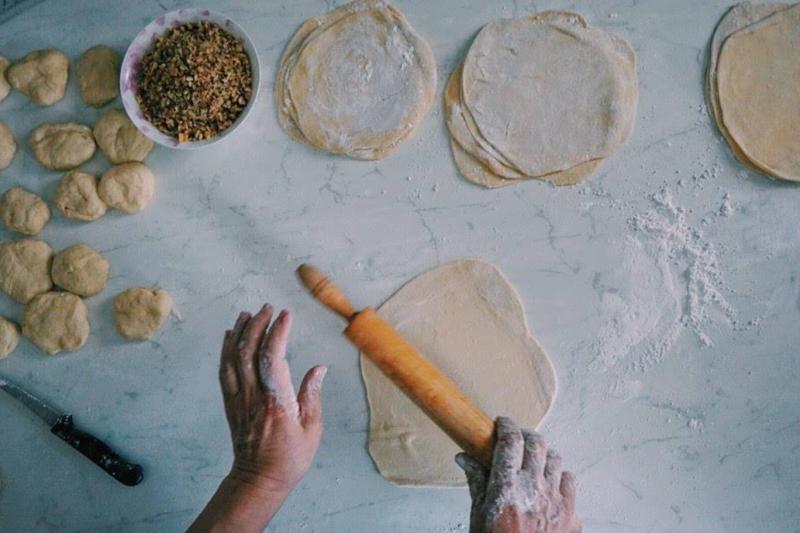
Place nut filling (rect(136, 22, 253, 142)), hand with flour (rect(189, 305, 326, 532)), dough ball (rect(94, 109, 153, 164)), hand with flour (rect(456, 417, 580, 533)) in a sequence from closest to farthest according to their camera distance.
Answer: hand with flour (rect(456, 417, 580, 533)) < hand with flour (rect(189, 305, 326, 532)) < nut filling (rect(136, 22, 253, 142)) < dough ball (rect(94, 109, 153, 164))

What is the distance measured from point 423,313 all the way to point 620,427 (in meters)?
0.56

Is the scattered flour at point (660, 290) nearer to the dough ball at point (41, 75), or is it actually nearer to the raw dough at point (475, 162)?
the raw dough at point (475, 162)

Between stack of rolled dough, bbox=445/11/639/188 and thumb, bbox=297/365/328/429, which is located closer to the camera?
thumb, bbox=297/365/328/429

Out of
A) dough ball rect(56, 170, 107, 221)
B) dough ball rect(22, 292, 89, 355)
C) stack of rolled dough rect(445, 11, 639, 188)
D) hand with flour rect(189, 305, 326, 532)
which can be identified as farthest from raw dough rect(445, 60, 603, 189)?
dough ball rect(22, 292, 89, 355)

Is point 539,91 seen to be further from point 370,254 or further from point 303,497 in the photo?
point 303,497

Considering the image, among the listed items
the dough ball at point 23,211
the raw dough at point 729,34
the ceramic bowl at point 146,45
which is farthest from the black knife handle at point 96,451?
the raw dough at point 729,34

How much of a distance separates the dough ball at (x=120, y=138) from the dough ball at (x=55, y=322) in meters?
0.36

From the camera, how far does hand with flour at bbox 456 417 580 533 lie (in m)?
1.43

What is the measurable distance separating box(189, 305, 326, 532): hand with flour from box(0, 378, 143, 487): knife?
344 millimetres

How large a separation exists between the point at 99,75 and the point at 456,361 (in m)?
1.09

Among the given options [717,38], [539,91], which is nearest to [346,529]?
[539,91]

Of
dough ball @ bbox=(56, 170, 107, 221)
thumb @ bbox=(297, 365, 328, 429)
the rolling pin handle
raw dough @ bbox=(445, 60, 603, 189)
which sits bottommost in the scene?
thumb @ bbox=(297, 365, 328, 429)

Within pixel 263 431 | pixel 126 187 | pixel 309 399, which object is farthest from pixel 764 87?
pixel 126 187

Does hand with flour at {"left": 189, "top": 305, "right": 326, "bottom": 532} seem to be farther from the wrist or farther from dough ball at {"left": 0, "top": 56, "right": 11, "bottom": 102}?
dough ball at {"left": 0, "top": 56, "right": 11, "bottom": 102}
